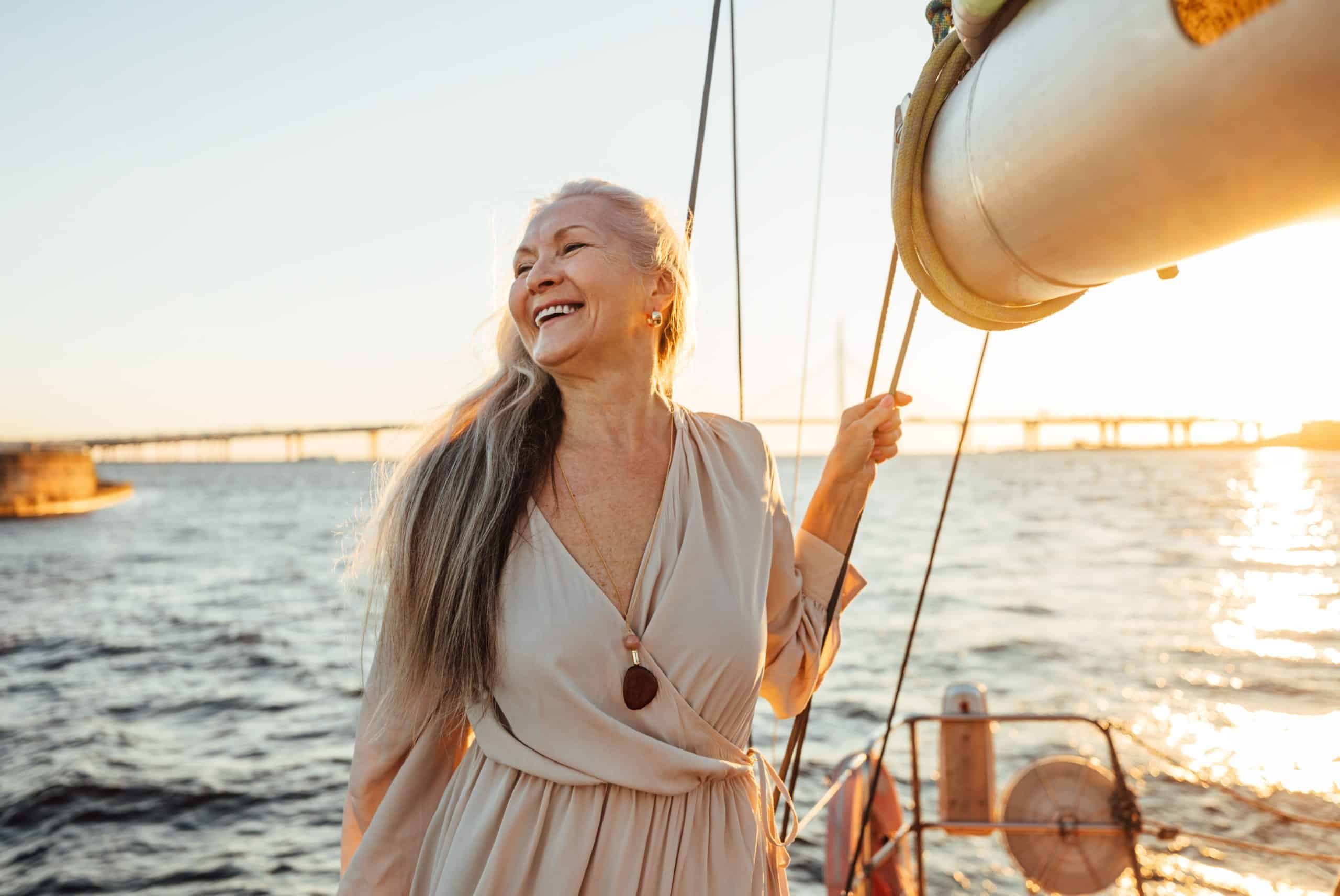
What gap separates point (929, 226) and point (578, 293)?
2.11 feet

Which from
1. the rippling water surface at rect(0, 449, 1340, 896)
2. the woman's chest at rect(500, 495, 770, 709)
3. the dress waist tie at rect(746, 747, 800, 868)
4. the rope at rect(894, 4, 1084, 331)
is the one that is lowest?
the rippling water surface at rect(0, 449, 1340, 896)

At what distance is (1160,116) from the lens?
598 mm

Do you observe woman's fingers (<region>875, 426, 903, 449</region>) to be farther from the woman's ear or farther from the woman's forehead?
the woman's forehead

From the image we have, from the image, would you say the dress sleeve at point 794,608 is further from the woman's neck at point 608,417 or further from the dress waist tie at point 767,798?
the woman's neck at point 608,417

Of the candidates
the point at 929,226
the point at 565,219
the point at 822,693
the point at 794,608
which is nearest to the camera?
the point at 929,226

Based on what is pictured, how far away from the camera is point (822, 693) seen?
9477 mm

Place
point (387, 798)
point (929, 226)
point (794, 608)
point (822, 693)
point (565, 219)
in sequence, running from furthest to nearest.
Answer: point (822, 693), point (794, 608), point (565, 219), point (387, 798), point (929, 226)

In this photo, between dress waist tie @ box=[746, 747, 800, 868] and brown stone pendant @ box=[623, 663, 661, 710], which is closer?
brown stone pendant @ box=[623, 663, 661, 710]

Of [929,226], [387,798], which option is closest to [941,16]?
[929,226]

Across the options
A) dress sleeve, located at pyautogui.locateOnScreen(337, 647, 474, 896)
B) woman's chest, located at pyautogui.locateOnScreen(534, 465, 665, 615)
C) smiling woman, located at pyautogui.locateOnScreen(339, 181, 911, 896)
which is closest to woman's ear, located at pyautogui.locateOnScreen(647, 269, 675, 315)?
smiling woman, located at pyautogui.locateOnScreen(339, 181, 911, 896)

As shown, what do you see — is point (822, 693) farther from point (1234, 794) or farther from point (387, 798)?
point (387, 798)

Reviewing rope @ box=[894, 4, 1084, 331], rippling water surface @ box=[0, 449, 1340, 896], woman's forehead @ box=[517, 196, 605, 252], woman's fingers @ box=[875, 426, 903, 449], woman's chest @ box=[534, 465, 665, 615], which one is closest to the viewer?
rope @ box=[894, 4, 1084, 331]

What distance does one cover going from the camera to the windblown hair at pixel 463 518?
1355 millimetres

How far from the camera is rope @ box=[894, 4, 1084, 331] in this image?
95 centimetres
